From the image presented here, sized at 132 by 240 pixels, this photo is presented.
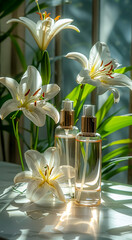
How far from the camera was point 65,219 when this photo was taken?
593 millimetres

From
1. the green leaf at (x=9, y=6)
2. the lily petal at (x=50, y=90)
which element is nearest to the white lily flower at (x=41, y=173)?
the lily petal at (x=50, y=90)

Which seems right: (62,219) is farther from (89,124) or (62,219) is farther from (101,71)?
(101,71)

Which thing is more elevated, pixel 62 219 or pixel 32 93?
pixel 32 93

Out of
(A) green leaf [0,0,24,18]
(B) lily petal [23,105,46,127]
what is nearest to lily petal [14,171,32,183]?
(B) lily petal [23,105,46,127]

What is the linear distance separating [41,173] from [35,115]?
0.12 metres

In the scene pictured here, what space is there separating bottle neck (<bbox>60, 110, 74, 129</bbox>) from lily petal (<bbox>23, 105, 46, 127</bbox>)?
64mm

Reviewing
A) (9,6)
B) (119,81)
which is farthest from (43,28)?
(9,6)

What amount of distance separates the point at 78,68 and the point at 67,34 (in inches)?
6.1

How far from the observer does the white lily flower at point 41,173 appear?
0.64m

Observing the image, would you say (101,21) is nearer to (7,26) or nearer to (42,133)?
(7,26)

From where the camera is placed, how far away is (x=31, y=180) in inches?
25.5

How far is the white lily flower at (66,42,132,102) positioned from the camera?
2.05 feet

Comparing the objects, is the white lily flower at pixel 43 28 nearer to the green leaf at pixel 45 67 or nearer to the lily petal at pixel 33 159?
the green leaf at pixel 45 67

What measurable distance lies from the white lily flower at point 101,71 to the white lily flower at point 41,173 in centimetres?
15
